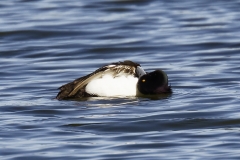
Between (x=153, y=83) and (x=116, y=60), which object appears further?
(x=116, y=60)

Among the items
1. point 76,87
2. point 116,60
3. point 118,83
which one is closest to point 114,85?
point 118,83

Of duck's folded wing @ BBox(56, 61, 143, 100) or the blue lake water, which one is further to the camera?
duck's folded wing @ BBox(56, 61, 143, 100)

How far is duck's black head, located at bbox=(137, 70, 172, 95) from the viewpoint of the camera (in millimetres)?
11758

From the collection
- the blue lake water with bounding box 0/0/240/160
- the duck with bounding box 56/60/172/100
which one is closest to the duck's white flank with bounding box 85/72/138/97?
the duck with bounding box 56/60/172/100

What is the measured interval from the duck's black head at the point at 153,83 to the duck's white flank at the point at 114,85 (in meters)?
0.10

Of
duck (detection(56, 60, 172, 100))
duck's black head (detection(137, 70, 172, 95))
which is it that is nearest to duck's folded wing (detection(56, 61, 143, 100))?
duck (detection(56, 60, 172, 100))

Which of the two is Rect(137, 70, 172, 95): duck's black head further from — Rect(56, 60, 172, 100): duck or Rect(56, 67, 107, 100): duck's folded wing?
Rect(56, 67, 107, 100): duck's folded wing

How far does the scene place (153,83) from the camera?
11.8 meters

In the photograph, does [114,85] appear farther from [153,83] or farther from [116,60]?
[116,60]

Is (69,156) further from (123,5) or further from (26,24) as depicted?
(123,5)

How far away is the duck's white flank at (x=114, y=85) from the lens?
11742mm

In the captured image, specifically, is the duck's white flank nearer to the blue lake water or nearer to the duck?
the duck

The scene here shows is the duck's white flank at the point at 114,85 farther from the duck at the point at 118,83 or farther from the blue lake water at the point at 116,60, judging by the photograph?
the blue lake water at the point at 116,60

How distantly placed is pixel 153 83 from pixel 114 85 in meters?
0.52
